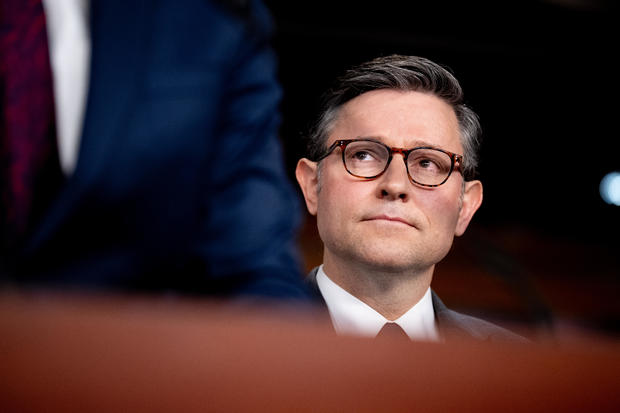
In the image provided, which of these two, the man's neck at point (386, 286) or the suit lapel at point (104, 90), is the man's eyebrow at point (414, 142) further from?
the suit lapel at point (104, 90)

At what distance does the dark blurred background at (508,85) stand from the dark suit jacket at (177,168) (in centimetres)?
5

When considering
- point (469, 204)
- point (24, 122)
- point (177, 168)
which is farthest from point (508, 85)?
point (24, 122)

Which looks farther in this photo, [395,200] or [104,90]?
[104,90]

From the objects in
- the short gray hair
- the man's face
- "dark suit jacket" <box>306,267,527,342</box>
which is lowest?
Answer: "dark suit jacket" <box>306,267,527,342</box>

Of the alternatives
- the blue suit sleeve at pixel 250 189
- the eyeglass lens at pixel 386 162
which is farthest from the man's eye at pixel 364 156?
the blue suit sleeve at pixel 250 189

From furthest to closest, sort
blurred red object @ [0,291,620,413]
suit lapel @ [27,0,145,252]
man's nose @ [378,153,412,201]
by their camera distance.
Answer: suit lapel @ [27,0,145,252]
man's nose @ [378,153,412,201]
blurred red object @ [0,291,620,413]

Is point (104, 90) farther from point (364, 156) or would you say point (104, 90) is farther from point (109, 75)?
point (364, 156)

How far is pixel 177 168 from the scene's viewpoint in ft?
1.65

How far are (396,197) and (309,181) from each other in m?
0.07

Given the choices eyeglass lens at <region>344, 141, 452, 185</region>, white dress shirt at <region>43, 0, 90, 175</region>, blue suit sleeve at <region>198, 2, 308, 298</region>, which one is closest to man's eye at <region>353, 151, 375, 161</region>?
eyeglass lens at <region>344, 141, 452, 185</region>

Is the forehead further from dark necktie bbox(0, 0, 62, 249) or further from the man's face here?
dark necktie bbox(0, 0, 62, 249)

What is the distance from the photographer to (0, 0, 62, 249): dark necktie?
1.47 ft

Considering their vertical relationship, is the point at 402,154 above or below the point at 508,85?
below

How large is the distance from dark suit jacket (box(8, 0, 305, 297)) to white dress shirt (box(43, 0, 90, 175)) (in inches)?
0.9
